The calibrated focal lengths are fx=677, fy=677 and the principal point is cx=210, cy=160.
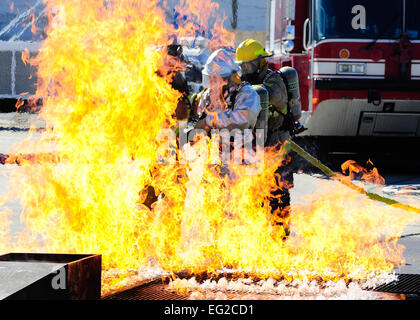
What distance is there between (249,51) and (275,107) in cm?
58

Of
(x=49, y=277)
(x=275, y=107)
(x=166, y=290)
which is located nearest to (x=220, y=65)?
(x=275, y=107)

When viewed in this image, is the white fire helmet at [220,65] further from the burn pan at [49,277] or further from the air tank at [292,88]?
the burn pan at [49,277]

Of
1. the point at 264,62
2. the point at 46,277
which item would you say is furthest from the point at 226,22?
the point at 46,277

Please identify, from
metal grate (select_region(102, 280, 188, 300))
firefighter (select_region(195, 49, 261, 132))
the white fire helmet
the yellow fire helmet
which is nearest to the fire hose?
the yellow fire helmet

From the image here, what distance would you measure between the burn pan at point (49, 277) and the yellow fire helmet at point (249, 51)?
282cm

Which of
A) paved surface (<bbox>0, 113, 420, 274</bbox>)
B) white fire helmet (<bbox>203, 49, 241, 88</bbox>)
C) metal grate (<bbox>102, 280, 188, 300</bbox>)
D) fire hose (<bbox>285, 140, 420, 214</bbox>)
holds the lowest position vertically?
paved surface (<bbox>0, 113, 420, 274</bbox>)

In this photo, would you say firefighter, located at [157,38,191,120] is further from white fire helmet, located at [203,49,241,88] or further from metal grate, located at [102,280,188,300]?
metal grate, located at [102,280,188,300]

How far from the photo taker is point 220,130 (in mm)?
5578

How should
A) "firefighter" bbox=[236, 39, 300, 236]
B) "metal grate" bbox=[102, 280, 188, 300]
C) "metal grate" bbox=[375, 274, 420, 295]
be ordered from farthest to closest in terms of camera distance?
"firefighter" bbox=[236, 39, 300, 236] < "metal grate" bbox=[375, 274, 420, 295] < "metal grate" bbox=[102, 280, 188, 300]

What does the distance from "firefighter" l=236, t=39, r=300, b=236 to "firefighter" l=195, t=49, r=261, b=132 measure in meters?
0.62

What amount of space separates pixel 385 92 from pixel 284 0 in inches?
117

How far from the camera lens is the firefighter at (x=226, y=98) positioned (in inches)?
216

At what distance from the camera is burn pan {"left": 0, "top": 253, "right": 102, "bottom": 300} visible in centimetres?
331

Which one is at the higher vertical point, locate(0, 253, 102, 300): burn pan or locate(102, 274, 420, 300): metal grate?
locate(0, 253, 102, 300): burn pan
